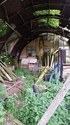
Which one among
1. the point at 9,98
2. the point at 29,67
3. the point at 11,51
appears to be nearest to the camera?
the point at 9,98

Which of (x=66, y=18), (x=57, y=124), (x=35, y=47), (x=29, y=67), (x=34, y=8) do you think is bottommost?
(x=29, y=67)

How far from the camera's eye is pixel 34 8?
26.1 ft

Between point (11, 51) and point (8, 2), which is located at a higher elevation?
point (8, 2)

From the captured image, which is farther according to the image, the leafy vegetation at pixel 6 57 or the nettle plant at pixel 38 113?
the leafy vegetation at pixel 6 57

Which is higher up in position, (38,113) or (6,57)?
(38,113)

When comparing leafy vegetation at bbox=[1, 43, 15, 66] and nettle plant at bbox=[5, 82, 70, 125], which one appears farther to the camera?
leafy vegetation at bbox=[1, 43, 15, 66]

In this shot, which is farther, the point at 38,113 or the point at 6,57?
the point at 6,57

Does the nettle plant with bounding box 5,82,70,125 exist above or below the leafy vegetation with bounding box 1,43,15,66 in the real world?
above

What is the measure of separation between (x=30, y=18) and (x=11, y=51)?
4.35 m

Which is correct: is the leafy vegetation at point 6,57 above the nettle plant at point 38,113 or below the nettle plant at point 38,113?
below

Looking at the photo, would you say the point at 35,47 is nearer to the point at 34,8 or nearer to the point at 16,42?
the point at 16,42

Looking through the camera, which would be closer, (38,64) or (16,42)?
(16,42)

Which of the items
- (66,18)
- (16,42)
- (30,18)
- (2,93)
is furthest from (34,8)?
(16,42)

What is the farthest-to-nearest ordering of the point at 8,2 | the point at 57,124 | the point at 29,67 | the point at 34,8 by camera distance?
the point at 29,67, the point at 34,8, the point at 8,2, the point at 57,124
